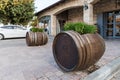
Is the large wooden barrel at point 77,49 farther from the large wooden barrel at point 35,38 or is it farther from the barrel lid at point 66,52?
the large wooden barrel at point 35,38

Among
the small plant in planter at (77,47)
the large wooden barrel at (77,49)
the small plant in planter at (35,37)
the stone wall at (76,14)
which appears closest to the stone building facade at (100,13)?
the stone wall at (76,14)

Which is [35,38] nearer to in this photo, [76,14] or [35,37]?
[35,37]

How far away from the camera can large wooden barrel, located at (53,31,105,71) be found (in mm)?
4207

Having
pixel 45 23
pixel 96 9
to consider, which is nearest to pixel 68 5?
pixel 96 9

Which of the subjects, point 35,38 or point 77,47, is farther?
point 35,38

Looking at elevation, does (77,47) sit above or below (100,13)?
below

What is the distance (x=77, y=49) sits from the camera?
416cm

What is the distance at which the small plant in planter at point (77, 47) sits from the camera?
→ 4215 millimetres

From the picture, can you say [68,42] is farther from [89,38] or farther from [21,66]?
[21,66]

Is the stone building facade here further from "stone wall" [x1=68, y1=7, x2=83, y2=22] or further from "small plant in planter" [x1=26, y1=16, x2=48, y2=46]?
"small plant in planter" [x1=26, y1=16, x2=48, y2=46]

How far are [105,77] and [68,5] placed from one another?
11.2 meters

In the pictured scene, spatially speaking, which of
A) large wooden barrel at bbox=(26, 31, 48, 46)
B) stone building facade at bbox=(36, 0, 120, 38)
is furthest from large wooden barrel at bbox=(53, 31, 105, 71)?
stone building facade at bbox=(36, 0, 120, 38)

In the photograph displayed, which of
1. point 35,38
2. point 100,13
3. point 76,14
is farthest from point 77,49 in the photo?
point 76,14

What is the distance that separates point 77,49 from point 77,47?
47 mm
